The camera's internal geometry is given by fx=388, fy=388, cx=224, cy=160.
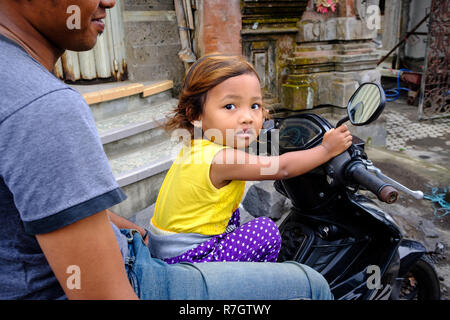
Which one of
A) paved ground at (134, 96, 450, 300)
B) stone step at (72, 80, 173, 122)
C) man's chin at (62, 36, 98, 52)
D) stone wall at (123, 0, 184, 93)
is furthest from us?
stone wall at (123, 0, 184, 93)

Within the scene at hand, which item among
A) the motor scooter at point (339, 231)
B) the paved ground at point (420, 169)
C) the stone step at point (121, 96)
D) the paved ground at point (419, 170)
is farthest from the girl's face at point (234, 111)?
the stone step at point (121, 96)

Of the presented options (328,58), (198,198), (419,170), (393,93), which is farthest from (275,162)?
(393,93)

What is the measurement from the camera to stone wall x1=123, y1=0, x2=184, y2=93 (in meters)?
4.34

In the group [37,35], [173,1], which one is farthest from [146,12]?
[37,35]

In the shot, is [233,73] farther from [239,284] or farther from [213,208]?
[239,284]

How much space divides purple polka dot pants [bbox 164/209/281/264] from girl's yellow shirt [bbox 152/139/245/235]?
6 centimetres

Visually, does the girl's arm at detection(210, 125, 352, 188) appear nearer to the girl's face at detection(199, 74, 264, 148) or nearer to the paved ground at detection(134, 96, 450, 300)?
the girl's face at detection(199, 74, 264, 148)

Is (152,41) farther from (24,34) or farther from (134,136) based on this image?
(24,34)

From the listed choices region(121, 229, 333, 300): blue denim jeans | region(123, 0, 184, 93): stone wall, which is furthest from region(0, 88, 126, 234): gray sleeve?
region(123, 0, 184, 93): stone wall

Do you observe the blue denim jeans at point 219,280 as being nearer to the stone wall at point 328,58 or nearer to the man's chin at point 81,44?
the man's chin at point 81,44

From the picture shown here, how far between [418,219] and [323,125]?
7.60ft

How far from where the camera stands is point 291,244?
1855mm

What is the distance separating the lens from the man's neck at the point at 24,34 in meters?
0.89

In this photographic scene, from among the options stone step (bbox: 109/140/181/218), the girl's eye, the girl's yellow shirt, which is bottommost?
stone step (bbox: 109/140/181/218)
